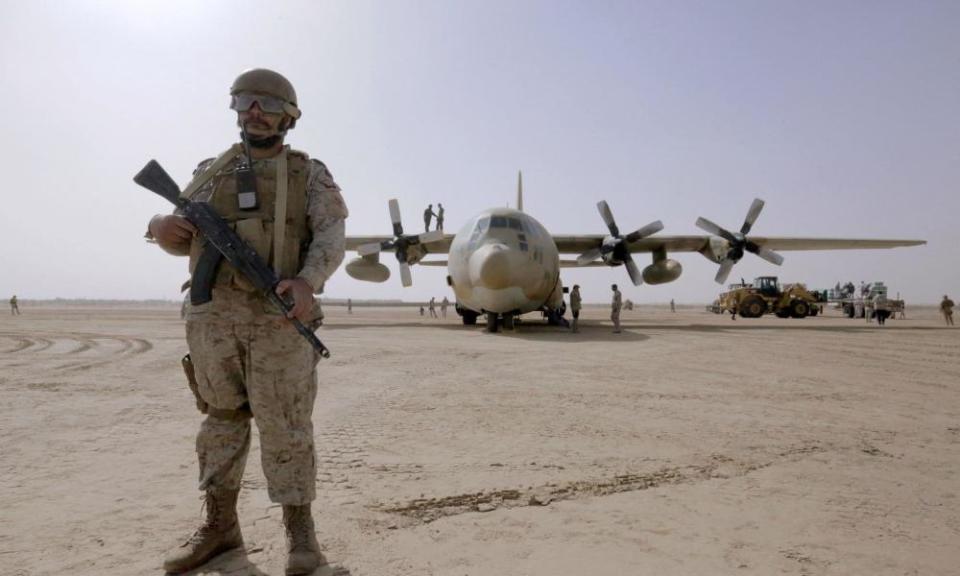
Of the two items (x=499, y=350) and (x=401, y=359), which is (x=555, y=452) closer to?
(x=401, y=359)

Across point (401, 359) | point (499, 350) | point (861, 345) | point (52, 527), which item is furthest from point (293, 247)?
point (861, 345)

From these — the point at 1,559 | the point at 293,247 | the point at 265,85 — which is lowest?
the point at 1,559

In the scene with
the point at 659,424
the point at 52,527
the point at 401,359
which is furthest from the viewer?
the point at 401,359

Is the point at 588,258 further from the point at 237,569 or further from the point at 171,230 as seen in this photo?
the point at 237,569

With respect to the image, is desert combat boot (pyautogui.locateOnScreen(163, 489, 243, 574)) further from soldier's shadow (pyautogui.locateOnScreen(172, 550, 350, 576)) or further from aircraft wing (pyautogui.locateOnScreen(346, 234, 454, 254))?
aircraft wing (pyautogui.locateOnScreen(346, 234, 454, 254))

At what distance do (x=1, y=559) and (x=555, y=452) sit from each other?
2.97 metres

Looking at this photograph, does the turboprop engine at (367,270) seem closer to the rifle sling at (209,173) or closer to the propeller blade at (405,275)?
the propeller blade at (405,275)

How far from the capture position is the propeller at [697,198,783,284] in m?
21.2

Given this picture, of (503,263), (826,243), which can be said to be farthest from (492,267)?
(826,243)

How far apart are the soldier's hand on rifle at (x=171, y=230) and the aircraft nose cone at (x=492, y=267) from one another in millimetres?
10946

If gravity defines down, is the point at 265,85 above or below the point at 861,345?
above

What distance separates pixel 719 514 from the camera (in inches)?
106

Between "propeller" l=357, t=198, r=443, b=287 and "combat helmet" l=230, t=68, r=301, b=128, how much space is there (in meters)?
16.6

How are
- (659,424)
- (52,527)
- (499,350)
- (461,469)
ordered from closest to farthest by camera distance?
(52,527) < (461,469) < (659,424) < (499,350)
